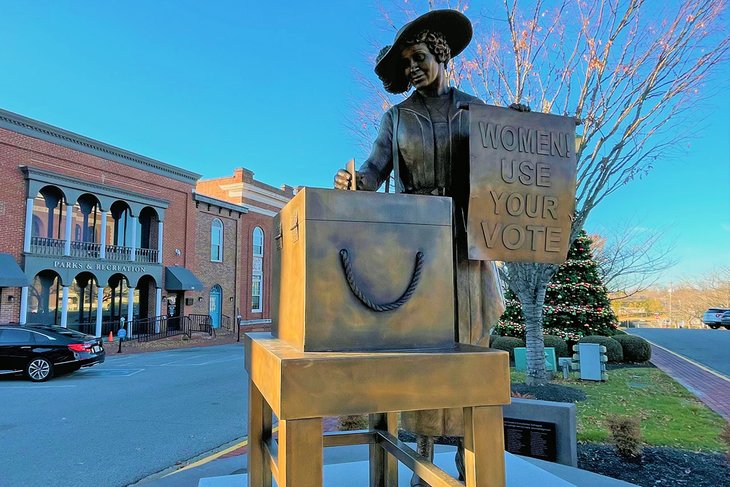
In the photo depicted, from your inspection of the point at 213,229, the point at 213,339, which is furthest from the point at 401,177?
the point at 213,229

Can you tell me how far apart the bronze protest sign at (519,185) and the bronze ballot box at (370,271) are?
352mm

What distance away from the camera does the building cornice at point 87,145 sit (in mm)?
18031

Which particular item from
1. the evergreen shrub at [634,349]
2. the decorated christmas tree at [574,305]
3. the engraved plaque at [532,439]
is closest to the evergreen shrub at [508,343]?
the decorated christmas tree at [574,305]

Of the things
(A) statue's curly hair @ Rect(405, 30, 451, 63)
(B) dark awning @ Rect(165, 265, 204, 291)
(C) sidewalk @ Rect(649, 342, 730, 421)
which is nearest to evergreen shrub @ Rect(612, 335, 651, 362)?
(C) sidewalk @ Rect(649, 342, 730, 421)

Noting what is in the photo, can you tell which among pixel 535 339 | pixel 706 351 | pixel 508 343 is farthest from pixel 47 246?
pixel 706 351

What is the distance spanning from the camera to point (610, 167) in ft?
29.7

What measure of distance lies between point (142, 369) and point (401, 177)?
13.6 m

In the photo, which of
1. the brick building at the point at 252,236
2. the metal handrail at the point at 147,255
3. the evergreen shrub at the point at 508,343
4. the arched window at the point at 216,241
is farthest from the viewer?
the brick building at the point at 252,236

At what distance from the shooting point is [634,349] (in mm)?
14172

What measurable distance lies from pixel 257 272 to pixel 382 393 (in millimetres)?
31181

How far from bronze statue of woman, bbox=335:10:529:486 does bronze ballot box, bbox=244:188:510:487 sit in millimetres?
631

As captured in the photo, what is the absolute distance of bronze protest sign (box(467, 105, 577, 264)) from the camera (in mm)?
2043

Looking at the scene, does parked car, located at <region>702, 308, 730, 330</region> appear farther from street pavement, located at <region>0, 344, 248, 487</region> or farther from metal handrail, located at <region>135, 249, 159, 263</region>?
metal handrail, located at <region>135, 249, 159, 263</region>

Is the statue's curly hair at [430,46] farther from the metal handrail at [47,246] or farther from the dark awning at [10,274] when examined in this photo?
the metal handrail at [47,246]
